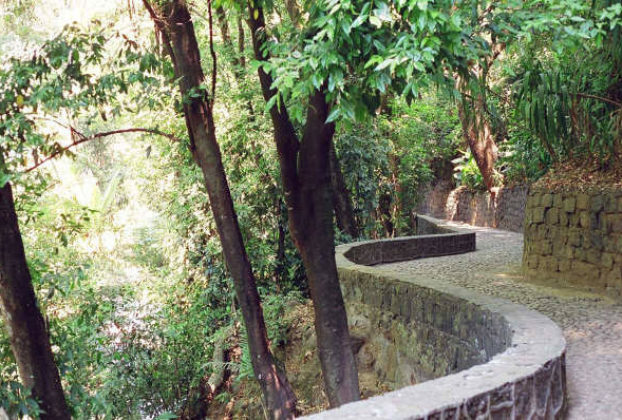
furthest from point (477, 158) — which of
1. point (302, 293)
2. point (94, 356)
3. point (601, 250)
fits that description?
point (94, 356)

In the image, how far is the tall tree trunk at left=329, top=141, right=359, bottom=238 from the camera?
1341 centimetres

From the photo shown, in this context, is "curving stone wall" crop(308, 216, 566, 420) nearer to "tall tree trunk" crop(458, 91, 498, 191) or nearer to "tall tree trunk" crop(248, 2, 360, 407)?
"tall tree trunk" crop(248, 2, 360, 407)

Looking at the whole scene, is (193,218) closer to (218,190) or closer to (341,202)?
(341,202)

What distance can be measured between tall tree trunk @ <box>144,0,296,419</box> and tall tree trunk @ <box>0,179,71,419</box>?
2.01 meters

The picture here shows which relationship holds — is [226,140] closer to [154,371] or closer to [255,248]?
[255,248]

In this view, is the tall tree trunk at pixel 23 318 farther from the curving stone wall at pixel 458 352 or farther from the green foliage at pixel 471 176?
the green foliage at pixel 471 176

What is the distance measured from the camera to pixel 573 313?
803 centimetres

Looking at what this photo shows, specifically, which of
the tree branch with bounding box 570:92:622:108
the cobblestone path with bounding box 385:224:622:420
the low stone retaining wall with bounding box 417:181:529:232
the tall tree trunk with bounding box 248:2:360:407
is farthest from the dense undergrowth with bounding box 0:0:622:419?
A: the low stone retaining wall with bounding box 417:181:529:232

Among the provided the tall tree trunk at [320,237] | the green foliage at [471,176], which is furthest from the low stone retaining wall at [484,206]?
the tall tree trunk at [320,237]

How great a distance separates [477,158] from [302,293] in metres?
10.7

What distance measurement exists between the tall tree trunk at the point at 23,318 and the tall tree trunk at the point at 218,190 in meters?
2.01

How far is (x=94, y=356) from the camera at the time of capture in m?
8.45

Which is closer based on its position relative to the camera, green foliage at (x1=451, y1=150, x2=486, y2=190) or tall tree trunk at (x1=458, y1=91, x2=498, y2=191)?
tall tree trunk at (x1=458, y1=91, x2=498, y2=191)

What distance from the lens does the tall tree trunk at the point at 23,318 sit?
235 inches
